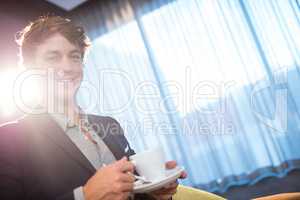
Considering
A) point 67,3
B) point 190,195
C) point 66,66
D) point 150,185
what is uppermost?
point 67,3

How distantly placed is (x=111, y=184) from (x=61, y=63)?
1.42 feet

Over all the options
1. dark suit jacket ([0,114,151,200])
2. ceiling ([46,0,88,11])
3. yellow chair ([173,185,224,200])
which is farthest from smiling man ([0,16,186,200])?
ceiling ([46,0,88,11])

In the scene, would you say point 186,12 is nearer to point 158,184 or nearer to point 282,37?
point 282,37

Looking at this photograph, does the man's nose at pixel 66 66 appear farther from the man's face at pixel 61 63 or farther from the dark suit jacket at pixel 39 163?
the dark suit jacket at pixel 39 163

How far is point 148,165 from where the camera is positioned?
78 cm

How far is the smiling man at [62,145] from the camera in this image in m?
0.67

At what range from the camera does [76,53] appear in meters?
0.99

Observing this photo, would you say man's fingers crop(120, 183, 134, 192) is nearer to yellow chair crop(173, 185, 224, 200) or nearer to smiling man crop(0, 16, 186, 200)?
smiling man crop(0, 16, 186, 200)

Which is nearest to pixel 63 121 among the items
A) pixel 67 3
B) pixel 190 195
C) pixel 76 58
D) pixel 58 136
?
pixel 58 136

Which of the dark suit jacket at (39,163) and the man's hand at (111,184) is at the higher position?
the dark suit jacket at (39,163)

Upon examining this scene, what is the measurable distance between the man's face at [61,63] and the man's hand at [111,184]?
0.36m

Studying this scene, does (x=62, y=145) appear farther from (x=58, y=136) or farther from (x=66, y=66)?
(x=66, y=66)

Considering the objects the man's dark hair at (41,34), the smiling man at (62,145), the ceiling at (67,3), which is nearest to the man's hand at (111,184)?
the smiling man at (62,145)

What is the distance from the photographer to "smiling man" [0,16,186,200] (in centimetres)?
67
